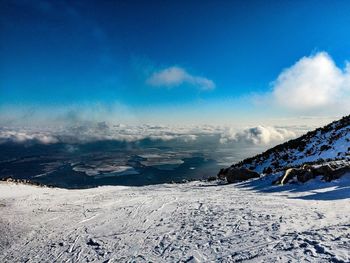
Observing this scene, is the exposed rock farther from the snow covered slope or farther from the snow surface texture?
the snow covered slope

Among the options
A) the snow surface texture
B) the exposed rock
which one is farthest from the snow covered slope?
the snow surface texture

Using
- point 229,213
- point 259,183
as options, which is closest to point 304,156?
point 259,183

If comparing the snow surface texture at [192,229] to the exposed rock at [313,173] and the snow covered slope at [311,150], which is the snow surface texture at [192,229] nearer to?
the exposed rock at [313,173]

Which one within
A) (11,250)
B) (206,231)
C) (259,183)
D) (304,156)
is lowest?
(11,250)

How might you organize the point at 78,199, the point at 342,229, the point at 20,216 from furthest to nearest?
1. the point at 78,199
2. the point at 20,216
3. the point at 342,229

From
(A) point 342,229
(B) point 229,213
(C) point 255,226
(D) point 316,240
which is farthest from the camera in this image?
(B) point 229,213

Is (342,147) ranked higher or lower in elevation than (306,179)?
higher

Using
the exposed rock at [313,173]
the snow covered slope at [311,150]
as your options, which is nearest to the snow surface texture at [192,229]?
the exposed rock at [313,173]

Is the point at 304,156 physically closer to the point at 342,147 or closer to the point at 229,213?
the point at 342,147
